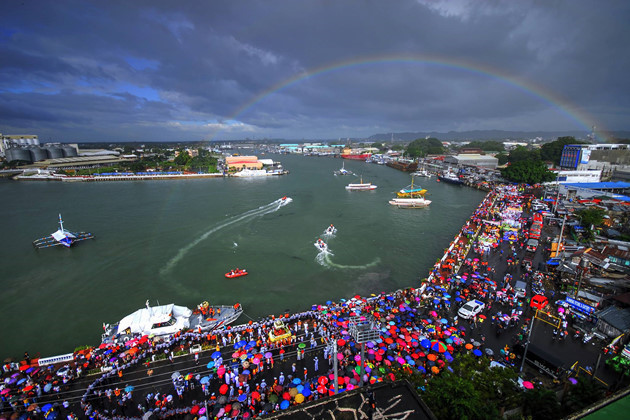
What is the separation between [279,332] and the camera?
13.3m

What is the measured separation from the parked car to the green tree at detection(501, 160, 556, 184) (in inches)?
1849

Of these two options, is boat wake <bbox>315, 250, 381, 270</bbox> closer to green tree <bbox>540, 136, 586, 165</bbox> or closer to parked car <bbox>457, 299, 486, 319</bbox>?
parked car <bbox>457, 299, 486, 319</bbox>

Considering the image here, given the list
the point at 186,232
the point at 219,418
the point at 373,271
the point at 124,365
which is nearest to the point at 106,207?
the point at 186,232

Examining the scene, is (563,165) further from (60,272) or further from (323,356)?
(60,272)

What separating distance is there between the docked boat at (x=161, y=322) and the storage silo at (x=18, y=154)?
337 feet

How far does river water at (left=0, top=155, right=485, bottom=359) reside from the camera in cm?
1719

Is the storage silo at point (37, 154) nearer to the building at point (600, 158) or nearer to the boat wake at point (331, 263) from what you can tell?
the boat wake at point (331, 263)

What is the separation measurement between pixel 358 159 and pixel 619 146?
75629 millimetres

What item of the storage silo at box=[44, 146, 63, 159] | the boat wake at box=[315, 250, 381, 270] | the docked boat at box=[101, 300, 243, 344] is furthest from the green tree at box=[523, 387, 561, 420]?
the storage silo at box=[44, 146, 63, 159]

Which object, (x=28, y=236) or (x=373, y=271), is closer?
(x=373, y=271)

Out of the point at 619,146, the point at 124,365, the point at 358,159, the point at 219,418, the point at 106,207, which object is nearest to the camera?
the point at 219,418

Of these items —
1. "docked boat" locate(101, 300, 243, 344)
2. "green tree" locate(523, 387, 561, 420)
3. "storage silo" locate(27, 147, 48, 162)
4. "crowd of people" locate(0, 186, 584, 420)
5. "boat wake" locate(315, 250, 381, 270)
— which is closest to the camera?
"green tree" locate(523, 387, 561, 420)

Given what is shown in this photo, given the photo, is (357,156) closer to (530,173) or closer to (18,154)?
(530,173)

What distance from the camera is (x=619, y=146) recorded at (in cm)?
5441
